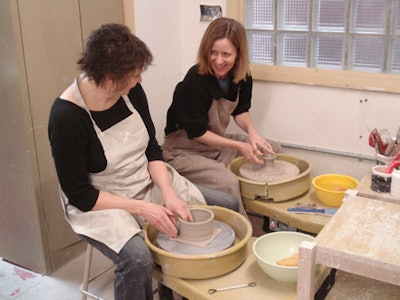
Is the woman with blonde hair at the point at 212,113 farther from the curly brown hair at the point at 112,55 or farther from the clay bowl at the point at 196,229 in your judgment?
the curly brown hair at the point at 112,55

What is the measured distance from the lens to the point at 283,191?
6.86ft

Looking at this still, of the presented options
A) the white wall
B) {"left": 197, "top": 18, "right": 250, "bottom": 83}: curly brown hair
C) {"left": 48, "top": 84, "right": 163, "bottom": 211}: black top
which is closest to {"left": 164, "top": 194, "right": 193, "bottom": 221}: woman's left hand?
{"left": 48, "top": 84, "right": 163, "bottom": 211}: black top

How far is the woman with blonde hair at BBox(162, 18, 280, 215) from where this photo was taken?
209 centimetres

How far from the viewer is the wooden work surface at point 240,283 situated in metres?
1.44

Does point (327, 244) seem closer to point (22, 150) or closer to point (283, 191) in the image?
point (283, 191)

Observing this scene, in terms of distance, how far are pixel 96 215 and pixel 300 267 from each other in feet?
2.37

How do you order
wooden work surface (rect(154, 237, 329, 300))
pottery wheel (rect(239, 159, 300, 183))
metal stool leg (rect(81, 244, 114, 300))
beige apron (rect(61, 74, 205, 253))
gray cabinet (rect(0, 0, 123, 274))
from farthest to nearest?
pottery wheel (rect(239, 159, 300, 183)) → gray cabinet (rect(0, 0, 123, 274)) → metal stool leg (rect(81, 244, 114, 300)) → beige apron (rect(61, 74, 205, 253)) → wooden work surface (rect(154, 237, 329, 300))

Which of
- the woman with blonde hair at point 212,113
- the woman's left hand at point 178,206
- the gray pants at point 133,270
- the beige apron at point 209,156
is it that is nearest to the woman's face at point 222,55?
the woman with blonde hair at point 212,113

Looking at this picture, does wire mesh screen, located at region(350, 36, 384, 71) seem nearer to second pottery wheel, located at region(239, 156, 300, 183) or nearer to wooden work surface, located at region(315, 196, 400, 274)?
second pottery wheel, located at region(239, 156, 300, 183)

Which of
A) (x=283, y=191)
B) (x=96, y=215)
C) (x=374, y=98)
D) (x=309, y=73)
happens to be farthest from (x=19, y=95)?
(x=374, y=98)

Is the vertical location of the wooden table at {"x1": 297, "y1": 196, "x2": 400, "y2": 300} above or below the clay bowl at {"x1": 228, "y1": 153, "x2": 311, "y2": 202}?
above

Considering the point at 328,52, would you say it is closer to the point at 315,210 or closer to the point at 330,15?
the point at 330,15

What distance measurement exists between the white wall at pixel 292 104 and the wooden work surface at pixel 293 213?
309 mm

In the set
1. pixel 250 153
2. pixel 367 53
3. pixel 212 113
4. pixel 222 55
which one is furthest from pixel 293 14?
pixel 250 153
